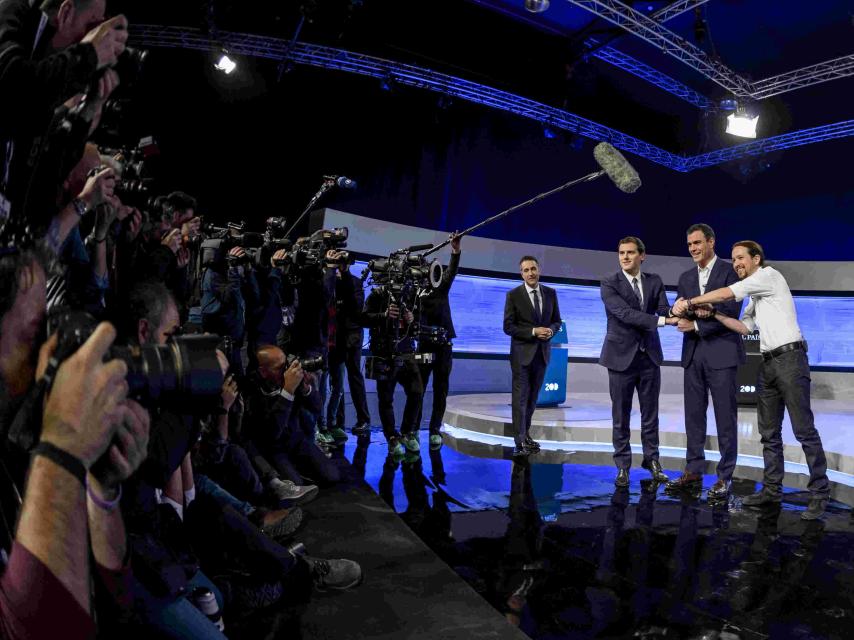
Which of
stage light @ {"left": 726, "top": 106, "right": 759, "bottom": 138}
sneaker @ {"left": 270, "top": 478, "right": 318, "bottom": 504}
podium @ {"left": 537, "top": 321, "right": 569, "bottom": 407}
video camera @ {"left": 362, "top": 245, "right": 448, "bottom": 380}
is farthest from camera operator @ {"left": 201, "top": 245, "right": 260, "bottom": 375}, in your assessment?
stage light @ {"left": 726, "top": 106, "right": 759, "bottom": 138}

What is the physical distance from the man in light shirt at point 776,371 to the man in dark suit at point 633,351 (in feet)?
1.22

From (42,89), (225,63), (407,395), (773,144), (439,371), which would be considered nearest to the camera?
(42,89)

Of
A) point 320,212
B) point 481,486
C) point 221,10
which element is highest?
point 221,10

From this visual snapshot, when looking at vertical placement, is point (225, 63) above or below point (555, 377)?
above

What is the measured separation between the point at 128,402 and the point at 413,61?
7320 mm

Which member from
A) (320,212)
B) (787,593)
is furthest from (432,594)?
(320,212)

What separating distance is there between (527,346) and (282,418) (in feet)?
7.61

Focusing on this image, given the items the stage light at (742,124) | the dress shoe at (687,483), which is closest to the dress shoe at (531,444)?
the dress shoe at (687,483)

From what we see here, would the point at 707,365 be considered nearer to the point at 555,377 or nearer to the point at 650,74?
the point at 555,377

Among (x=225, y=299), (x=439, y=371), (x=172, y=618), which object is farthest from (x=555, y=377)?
(x=172, y=618)

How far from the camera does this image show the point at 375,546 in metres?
2.44

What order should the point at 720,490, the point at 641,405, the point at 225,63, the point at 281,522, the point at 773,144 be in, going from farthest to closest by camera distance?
1. the point at 773,144
2. the point at 225,63
3. the point at 641,405
4. the point at 720,490
5. the point at 281,522

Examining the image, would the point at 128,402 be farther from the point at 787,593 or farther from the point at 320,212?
the point at 320,212

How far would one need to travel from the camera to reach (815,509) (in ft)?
10.7
